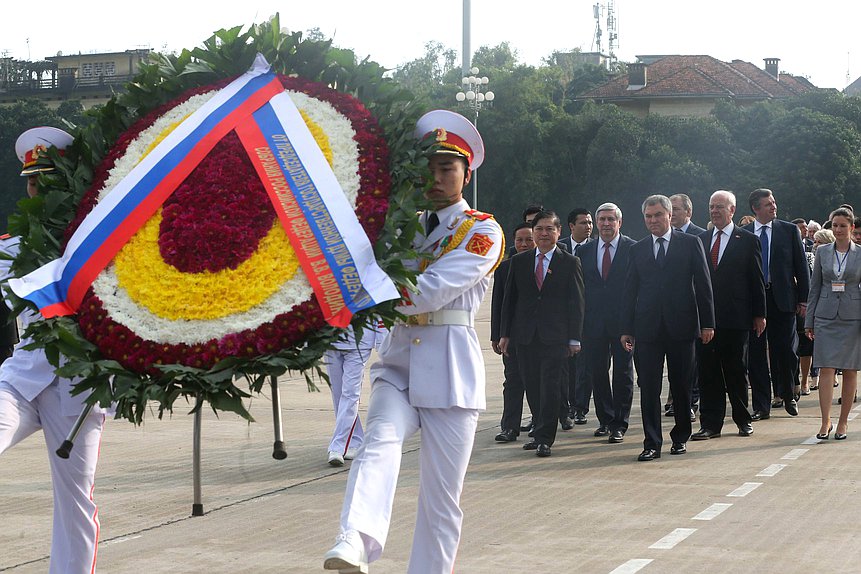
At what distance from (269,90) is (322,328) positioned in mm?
1062

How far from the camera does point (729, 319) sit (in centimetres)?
1220

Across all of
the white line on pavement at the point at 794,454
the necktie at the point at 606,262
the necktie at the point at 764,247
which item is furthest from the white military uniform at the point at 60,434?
the necktie at the point at 764,247

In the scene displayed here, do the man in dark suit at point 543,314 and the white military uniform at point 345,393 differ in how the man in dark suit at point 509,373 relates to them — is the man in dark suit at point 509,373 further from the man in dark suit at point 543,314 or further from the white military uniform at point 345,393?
the white military uniform at point 345,393

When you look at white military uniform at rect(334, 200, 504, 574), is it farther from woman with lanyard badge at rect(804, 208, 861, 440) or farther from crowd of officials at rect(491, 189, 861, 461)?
woman with lanyard badge at rect(804, 208, 861, 440)

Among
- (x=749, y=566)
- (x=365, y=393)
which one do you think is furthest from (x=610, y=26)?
(x=749, y=566)

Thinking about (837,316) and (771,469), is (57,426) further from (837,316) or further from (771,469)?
(837,316)

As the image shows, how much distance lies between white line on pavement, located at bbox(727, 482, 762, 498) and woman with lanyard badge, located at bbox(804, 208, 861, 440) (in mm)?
2611

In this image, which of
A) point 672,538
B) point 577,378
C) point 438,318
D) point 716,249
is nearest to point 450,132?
point 438,318

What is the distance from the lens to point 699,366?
12.3m

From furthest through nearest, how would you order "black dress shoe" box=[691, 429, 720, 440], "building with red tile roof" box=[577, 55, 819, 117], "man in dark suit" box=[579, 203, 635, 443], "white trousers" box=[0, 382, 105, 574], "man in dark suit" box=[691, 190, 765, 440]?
1. "building with red tile roof" box=[577, 55, 819, 117]
2. "man in dark suit" box=[579, 203, 635, 443]
3. "man in dark suit" box=[691, 190, 765, 440]
4. "black dress shoe" box=[691, 429, 720, 440]
5. "white trousers" box=[0, 382, 105, 574]

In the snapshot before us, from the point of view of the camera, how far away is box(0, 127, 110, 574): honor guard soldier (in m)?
5.54

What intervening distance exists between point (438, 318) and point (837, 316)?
7.45 metres

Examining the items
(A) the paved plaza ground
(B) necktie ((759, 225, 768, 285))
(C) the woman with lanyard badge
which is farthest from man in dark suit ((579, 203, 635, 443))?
(B) necktie ((759, 225, 768, 285))

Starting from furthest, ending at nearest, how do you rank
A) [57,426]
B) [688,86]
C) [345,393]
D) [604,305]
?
[688,86]
[604,305]
[345,393]
[57,426]
